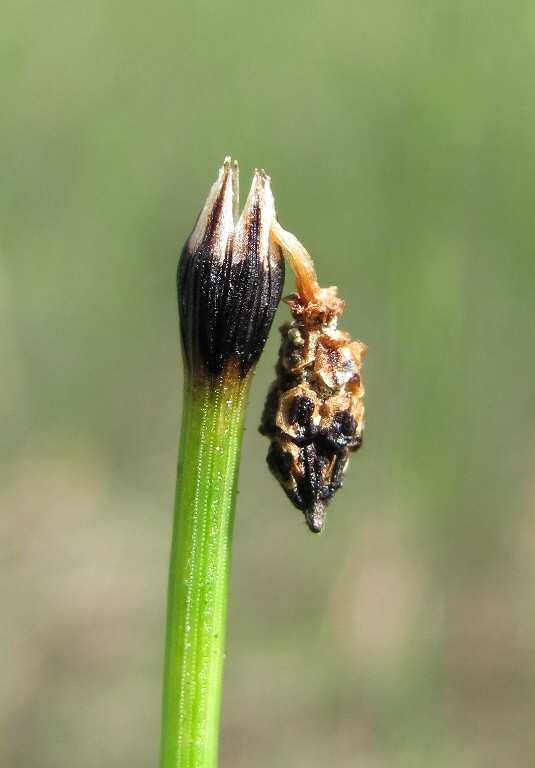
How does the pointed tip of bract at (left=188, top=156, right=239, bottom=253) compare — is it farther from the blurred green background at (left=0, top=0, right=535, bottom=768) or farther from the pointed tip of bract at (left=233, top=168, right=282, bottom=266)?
the blurred green background at (left=0, top=0, right=535, bottom=768)

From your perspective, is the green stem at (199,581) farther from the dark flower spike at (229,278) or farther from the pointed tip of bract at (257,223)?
the pointed tip of bract at (257,223)

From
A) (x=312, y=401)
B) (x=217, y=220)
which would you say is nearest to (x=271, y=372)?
(x=312, y=401)

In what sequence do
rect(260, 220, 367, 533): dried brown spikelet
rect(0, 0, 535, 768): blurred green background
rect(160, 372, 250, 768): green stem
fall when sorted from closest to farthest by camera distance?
rect(160, 372, 250, 768): green stem < rect(260, 220, 367, 533): dried brown spikelet < rect(0, 0, 535, 768): blurred green background

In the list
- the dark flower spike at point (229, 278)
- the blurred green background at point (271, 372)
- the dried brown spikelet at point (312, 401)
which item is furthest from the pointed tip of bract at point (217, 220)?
the blurred green background at point (271, 372)

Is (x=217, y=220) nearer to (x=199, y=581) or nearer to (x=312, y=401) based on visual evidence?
(x=312, y=401)

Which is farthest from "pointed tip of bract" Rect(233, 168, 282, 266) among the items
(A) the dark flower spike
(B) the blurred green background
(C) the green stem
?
(B) the blurred green background

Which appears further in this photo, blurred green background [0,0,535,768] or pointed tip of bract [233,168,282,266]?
blurred green background [0,0,535,768]
